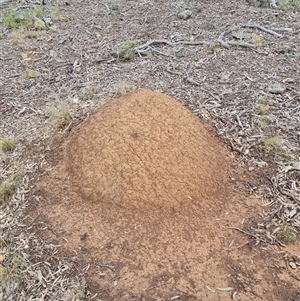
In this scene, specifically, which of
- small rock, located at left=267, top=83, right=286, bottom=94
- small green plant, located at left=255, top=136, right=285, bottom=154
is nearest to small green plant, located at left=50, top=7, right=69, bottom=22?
small rock, located at left=267, top=83, right=286, bottom=94

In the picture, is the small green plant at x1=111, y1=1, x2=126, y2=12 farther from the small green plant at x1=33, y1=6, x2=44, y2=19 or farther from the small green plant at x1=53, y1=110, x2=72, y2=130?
the small green plant at x1=53, y1=110, x2=72, y2=130

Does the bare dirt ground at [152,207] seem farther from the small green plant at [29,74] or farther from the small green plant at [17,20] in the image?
the small green plant at [17,20]

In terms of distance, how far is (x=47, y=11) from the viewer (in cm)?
620

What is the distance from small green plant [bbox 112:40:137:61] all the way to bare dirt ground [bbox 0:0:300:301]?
35 mm

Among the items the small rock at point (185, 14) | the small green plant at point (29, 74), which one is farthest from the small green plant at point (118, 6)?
the small green plant at point (29, 74)

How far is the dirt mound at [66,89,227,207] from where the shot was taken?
2.42 m

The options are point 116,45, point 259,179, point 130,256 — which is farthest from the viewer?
point 116,45

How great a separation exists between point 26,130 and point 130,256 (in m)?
1.64

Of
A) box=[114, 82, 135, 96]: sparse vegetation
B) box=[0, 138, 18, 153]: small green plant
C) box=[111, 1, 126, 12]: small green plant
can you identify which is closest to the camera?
box=[0, 138, 18, 153]: small green plant

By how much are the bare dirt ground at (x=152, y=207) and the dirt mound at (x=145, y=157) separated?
0.09 metres

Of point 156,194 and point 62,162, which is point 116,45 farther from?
point 156,194

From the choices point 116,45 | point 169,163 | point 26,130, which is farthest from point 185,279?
point 116,45

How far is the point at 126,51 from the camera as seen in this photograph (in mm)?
4492

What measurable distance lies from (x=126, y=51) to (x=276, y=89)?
1.90 meters
